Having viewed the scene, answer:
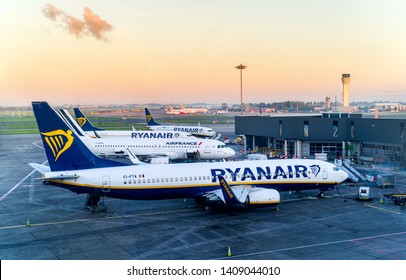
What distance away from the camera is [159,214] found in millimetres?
37250

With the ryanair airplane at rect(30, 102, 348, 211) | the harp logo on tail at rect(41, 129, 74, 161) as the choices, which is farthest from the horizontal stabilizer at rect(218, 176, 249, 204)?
the harp logo on tail at rect(41, 129, 74, 161)

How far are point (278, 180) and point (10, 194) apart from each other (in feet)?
104

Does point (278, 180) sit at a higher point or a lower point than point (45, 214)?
higher

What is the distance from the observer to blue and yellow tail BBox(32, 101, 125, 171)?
33219mm

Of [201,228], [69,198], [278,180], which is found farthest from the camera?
[69,198]

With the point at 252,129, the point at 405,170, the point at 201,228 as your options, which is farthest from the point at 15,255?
the point at 252,129

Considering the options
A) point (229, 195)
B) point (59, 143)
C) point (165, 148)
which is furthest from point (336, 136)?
point (59, 143)

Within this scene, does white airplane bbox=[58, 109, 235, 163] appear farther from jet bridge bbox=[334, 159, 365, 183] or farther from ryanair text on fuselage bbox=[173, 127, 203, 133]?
ryanair text on fuselage bbox=[173, 127, 203, 133]

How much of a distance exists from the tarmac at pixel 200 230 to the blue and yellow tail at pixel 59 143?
5.06 meters

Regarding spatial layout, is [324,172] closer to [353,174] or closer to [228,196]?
[353,174]

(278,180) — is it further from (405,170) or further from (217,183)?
(405,170)

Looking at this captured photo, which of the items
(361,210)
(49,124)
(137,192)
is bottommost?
(361,210)

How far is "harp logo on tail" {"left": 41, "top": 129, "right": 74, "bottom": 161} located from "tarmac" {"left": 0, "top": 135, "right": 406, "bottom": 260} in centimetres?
637
